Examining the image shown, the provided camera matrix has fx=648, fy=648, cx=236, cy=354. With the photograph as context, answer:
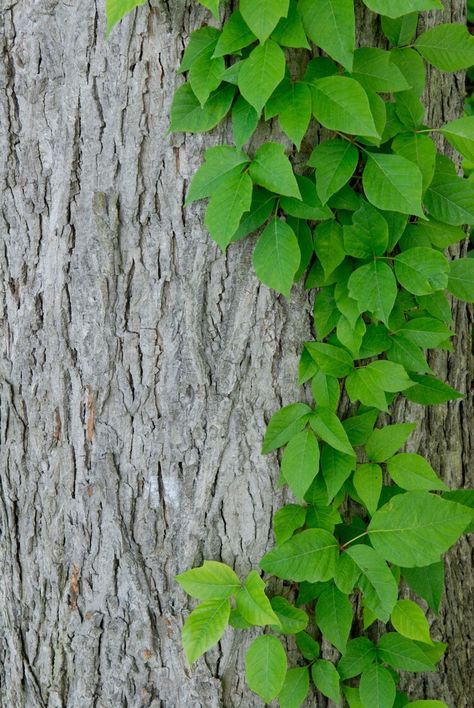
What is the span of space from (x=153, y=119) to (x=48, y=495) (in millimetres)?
873

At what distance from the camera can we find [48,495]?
4.96 feet

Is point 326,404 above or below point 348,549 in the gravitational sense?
above

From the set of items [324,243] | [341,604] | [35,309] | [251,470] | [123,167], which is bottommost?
[341,604]

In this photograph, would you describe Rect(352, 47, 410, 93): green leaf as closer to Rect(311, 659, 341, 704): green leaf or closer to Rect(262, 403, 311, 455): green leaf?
Rect(262, 403, 311, 455): green leaf

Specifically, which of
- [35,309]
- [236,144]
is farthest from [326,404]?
[35,309]

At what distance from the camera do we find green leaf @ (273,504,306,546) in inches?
54.4

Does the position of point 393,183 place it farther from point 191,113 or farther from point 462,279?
point 191,113

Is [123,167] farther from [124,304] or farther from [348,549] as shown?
[348,549]

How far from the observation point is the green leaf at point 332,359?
1346 millimetres

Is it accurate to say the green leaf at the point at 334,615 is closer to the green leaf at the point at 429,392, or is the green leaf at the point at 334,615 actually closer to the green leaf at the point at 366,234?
the green leaf at the point at 429,392

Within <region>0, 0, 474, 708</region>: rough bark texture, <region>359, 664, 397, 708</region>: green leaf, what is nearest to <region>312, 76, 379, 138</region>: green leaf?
<region>0, 0, 474, 708</region>: rough bark texture

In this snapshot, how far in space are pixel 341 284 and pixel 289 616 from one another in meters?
0.71

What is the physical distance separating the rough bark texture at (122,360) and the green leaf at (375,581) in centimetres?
23

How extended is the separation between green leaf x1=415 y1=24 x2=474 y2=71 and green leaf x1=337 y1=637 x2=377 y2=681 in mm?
1240
